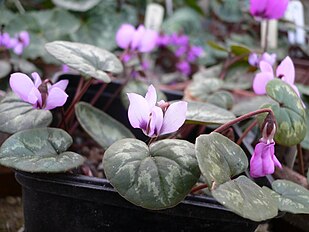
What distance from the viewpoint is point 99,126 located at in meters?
1.11

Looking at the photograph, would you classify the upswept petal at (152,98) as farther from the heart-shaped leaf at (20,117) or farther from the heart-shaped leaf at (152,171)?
the heart-shaped leaf at (20,117)

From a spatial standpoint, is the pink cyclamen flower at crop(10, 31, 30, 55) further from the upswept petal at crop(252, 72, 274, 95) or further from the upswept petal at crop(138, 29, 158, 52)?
the upswept petal at crop(252, 72, 274, 95)

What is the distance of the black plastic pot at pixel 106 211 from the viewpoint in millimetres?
852

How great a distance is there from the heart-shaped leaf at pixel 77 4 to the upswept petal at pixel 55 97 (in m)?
1.58

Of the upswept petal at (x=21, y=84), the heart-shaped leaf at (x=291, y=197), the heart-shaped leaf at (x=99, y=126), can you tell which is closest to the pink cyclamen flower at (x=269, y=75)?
the heart-shaped leaf at (x=291, y=197)

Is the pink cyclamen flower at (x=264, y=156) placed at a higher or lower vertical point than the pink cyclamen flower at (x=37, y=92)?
lower

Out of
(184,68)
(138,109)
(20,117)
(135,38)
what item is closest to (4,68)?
(135,38)

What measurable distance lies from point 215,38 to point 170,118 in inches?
85.4

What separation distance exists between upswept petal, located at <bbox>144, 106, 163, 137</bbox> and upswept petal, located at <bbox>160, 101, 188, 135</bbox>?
12mm

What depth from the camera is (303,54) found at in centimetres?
220

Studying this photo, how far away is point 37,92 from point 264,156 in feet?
1.30

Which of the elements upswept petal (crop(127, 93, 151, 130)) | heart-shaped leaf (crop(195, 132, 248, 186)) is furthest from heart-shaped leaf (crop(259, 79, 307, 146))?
upswept petal (crop(127, 93, 151, 130))

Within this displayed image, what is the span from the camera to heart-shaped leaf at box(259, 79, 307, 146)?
0.94 m

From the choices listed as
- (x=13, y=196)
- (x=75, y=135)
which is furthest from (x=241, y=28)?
(x=13, y=196)
